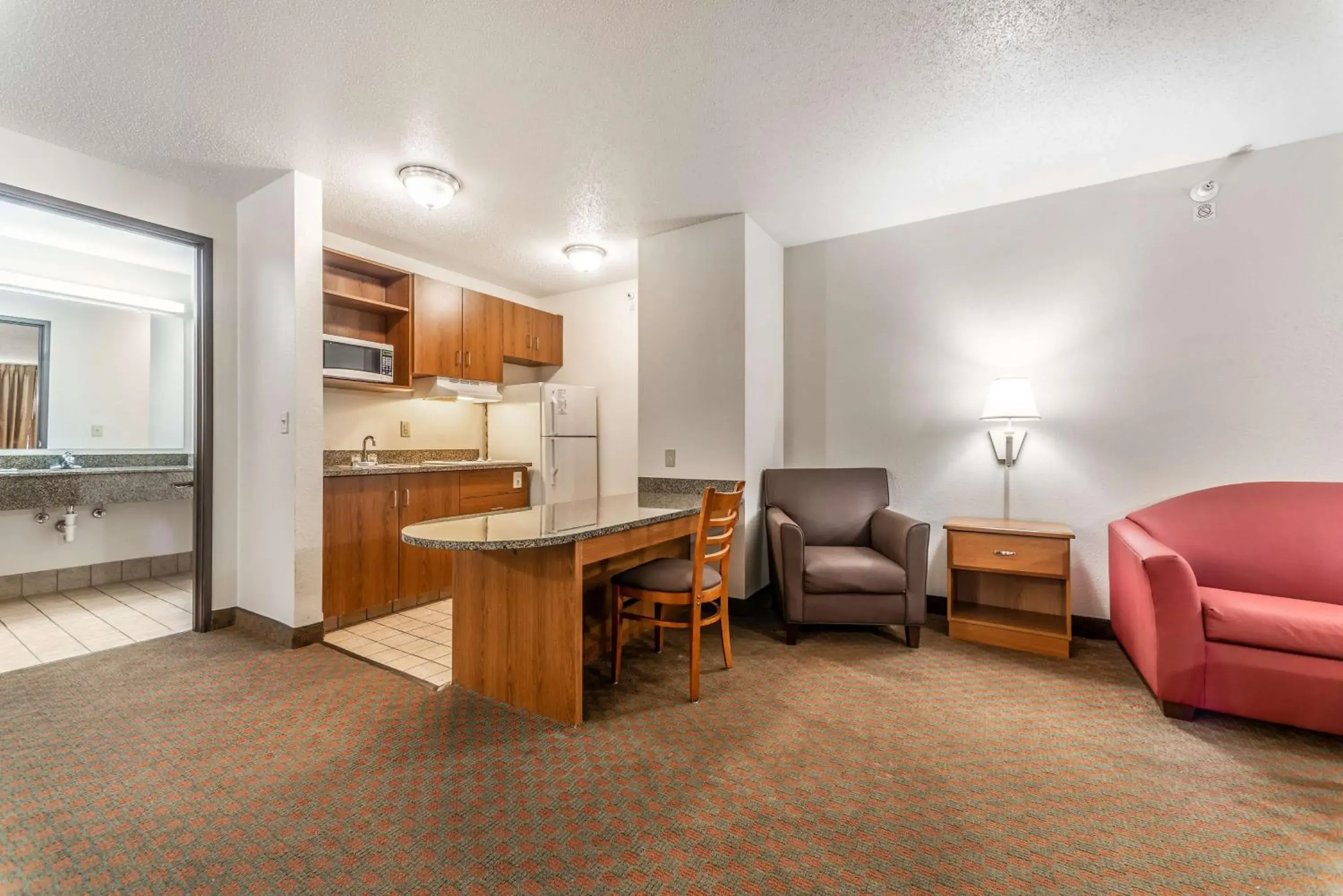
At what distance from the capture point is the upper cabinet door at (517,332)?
476 centimetres

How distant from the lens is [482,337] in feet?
14.9

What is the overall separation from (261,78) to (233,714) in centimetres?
267

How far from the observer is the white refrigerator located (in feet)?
14.8

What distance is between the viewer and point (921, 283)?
11.8ft

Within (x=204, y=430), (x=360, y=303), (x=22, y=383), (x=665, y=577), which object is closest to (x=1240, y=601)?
(x=665, y=577)

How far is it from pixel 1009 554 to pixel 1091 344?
1394 mm

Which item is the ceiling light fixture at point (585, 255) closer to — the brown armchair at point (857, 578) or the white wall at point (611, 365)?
the white wall at point (611, 365)

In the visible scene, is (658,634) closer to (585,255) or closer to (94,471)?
(585,255)

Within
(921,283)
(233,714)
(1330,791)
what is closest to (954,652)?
(1330,791)

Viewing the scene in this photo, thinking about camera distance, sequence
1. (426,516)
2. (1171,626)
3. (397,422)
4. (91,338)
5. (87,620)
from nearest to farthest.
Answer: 1. (1171,626)
2. (87,620)
3. (426,516)
4. (91,338)
5. (397,422)

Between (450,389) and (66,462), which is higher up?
(450,389)

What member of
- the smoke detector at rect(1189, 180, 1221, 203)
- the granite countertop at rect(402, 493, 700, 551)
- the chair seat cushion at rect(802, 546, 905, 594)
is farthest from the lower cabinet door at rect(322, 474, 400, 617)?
the smoke detector at rect(1189, 180, 1221, 203)

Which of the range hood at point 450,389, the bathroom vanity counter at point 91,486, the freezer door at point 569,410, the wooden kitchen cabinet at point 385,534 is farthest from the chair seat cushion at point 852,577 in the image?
the bathroom vanity counter at point 91,486

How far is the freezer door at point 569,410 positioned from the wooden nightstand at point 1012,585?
3.11 meters
